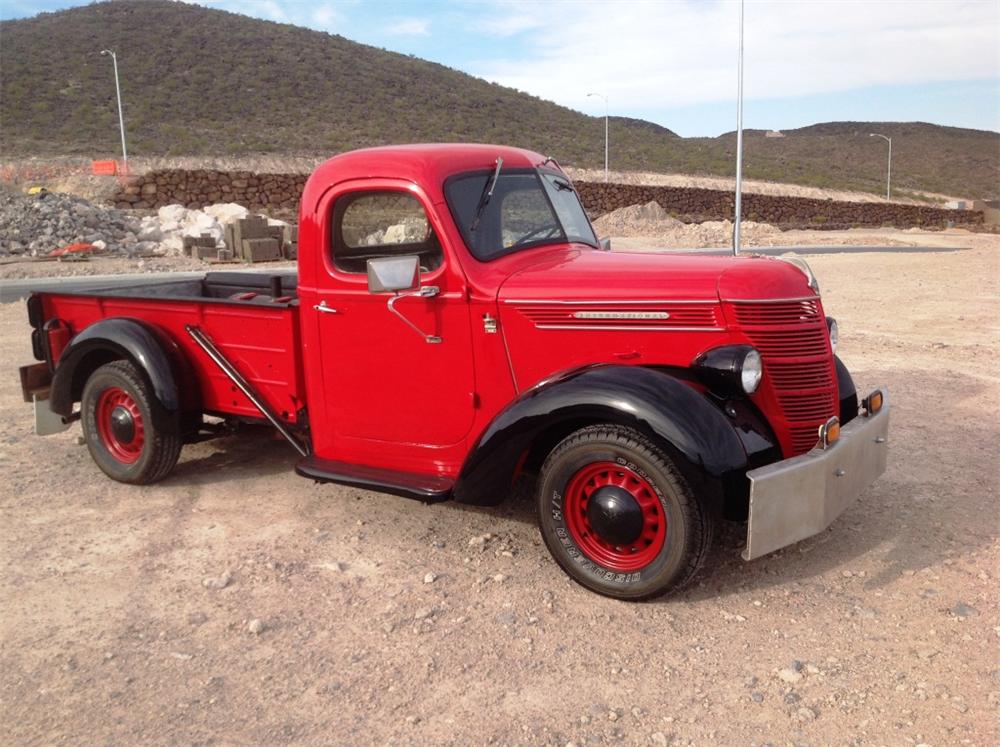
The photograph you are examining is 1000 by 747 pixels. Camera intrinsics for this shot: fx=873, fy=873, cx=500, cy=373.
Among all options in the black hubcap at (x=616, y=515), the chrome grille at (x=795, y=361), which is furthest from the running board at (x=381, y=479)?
the chrome grille at (x=795, y=361)

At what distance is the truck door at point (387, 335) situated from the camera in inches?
160

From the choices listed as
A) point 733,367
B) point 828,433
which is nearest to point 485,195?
point 733,367

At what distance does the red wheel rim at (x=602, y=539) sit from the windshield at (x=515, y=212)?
1153 millimetres

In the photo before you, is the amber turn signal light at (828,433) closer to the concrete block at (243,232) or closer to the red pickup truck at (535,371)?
the red pickup truck at (535,371)

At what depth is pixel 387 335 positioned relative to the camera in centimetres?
421

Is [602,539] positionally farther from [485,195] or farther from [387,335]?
[485,195]

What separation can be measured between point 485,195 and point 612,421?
1.37 meters

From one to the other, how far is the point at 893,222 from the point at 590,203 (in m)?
18.5

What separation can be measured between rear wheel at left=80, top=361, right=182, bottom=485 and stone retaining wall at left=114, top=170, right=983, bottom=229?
27747 millimetres

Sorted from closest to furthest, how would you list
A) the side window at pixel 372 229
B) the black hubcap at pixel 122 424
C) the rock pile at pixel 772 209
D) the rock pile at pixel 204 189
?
the side window at pixel 372 229 → the black hubcap at pixel 122 424 → the rock pile at pixel 204 189 → the rock pile at pixel 772 209

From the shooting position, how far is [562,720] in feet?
9.43

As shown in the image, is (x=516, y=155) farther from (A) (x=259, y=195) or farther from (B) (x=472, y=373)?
(A) (x=259, y=195)

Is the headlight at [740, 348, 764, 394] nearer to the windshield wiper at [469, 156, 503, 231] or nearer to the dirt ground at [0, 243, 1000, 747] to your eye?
the dirt ground at [0, 243, 1000, 747]

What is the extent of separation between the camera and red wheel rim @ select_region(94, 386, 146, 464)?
5180 millimetres
